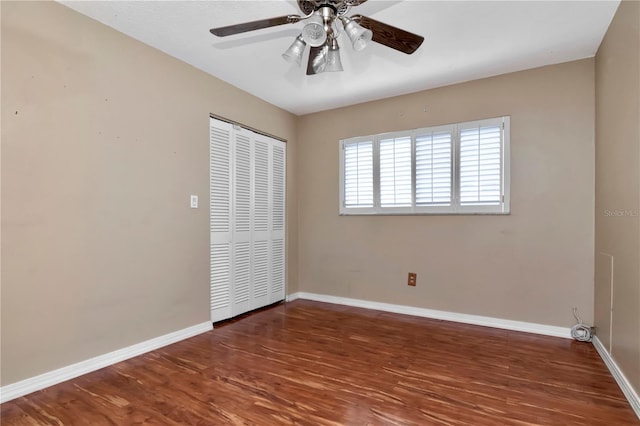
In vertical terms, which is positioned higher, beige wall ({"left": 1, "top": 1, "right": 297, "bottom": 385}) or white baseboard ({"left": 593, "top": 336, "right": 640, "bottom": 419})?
beige wall ({"left": 1, "top": 1, "right": 297, "bottom": 385})

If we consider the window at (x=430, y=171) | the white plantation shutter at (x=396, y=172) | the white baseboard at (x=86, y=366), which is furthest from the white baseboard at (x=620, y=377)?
the white baseboard at (x=86, y=366)

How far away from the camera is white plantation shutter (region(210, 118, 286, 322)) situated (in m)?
3.21

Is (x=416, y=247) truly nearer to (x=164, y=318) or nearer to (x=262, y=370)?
(x=262, y=370)

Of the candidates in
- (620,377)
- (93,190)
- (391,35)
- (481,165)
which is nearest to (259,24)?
(391,35)

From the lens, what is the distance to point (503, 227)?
308 cm

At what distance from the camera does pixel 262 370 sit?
2234 mm

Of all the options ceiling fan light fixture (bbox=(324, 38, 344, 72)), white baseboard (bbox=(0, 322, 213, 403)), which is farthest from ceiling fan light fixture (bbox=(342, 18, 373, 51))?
white baseboard (bbox=(0, 322, 213, 403))

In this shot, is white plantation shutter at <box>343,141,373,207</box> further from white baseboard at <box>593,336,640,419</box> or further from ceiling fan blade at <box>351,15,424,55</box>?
white baseboard at <box>593,336,640,419</box>

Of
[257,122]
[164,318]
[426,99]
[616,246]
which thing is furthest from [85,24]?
[616,246]

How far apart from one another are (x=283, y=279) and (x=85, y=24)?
9.98 ft

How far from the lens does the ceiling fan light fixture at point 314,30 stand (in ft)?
5.08

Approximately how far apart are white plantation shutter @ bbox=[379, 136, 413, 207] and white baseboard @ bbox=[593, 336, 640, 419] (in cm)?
191

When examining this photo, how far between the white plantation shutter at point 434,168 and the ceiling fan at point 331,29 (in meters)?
1.62

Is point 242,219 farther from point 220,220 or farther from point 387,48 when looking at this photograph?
point 387,48
